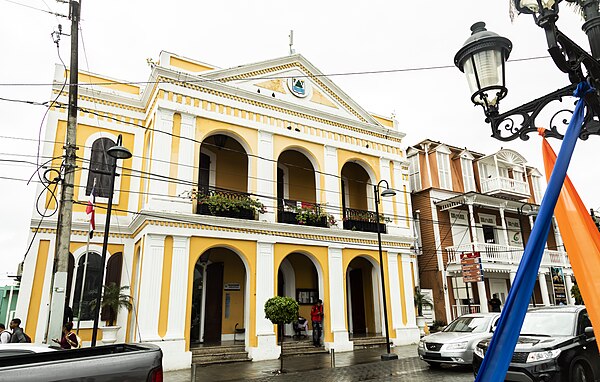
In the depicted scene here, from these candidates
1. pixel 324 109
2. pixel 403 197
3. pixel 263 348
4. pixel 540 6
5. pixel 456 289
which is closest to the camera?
pixel 540 6

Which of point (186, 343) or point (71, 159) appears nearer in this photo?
point (71, 159)

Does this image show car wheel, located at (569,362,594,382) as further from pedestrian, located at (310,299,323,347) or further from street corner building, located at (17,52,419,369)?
pedestrian, located at (310,299,323,347)

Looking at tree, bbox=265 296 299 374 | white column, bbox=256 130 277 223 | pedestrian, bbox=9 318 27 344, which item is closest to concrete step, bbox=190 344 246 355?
tree, bbox=265 296 299 374

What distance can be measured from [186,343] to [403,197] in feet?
40.0

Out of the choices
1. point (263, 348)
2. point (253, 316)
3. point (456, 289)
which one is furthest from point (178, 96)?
point (456, 289)

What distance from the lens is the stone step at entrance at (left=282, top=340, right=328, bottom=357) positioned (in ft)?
49.5

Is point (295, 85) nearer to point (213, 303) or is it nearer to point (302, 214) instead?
point (302, 214)

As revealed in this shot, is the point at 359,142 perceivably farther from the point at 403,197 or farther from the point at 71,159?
the point at 71,159

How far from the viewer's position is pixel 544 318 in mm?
8508

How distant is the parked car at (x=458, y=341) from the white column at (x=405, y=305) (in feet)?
17.9

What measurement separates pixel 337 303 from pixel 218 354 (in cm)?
509

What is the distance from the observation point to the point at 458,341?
36.2ft

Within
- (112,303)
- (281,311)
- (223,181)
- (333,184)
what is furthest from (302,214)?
(112,303)

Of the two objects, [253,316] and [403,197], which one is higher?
[403,197]
